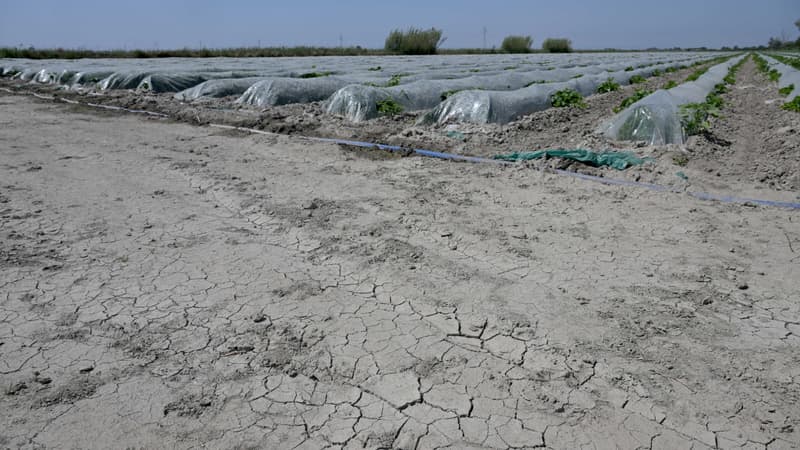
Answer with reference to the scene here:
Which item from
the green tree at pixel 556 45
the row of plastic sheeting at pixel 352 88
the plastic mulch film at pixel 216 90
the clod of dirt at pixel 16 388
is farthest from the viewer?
the green tree at pixel 556 45

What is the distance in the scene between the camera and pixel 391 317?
2.87m

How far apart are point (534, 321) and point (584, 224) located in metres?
1.78

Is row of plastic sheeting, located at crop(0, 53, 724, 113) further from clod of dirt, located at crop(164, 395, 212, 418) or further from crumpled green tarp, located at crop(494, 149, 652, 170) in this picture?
clod of dirt, located at crop(164, 395, 212, 418)

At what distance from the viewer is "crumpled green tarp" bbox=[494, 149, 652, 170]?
5.89 metres

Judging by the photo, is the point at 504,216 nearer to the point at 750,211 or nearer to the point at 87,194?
the point at 750,211

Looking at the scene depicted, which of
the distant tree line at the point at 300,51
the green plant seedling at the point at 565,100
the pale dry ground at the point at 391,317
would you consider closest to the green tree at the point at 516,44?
the distant tree line at the point at 300,51

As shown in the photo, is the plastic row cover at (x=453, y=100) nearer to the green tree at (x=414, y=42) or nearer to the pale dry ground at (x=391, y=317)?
the pale dry ground at (x=391, y=317)

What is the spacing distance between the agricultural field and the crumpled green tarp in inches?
2.3

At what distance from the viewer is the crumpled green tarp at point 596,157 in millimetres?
5891

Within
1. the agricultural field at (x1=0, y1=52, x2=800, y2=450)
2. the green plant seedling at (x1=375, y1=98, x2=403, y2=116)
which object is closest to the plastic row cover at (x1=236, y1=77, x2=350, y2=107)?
the green plant seedling at (x1=375, y1=98, x2=403, y2=116)

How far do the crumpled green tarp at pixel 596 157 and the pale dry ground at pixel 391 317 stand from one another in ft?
2.93

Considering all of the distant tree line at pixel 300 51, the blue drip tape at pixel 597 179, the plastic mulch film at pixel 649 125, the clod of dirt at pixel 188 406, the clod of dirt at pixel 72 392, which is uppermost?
Answer: the distant tree line at pixel 300 51

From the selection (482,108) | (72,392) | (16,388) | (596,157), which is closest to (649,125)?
(596,157)

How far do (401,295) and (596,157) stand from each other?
392 cm
